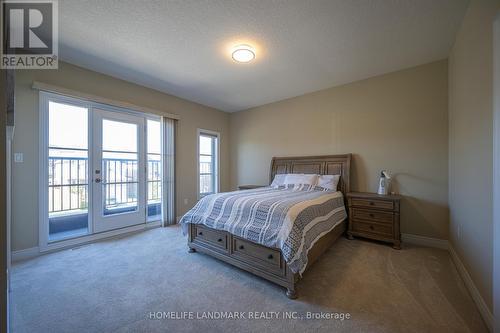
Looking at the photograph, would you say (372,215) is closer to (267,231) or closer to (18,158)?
(267,231)

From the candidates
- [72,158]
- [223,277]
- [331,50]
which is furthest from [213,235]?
[331,50]

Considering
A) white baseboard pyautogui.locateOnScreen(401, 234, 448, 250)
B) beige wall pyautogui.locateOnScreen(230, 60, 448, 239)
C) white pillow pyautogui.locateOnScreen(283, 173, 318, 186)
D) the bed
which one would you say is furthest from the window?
white baseboard pyautogui.locateOnScreen(401, 234, 448, 250)

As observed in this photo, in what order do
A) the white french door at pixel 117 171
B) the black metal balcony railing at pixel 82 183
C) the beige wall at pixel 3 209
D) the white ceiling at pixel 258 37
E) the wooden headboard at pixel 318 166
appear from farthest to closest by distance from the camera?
the wooden headboard at pixel 318 166 → the white french door at pixel 117 171 → the black metal balcony railing at pixel 82 183 → the white ceiling at pixel 258 37 → the beige wall at pixel 3 209

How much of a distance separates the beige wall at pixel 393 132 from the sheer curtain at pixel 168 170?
2345mm

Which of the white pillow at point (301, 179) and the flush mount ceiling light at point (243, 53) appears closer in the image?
the flush mount ceiling light at point (243, 53)

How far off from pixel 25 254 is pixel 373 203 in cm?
476

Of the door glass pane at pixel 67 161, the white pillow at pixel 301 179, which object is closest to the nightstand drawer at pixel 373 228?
the white pillow at pixel 301 179

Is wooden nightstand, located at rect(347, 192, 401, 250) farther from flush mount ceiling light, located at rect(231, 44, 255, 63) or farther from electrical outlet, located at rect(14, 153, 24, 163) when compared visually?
electrical outlet, located at rect(14, 153, 24, 163)

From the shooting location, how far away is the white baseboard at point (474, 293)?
1471 mm

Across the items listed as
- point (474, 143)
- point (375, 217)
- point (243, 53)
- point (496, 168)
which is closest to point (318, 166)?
point (375, 217)

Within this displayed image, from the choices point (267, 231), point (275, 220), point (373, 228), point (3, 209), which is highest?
point (3, 209)

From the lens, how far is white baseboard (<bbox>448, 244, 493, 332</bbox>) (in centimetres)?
147

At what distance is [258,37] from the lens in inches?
92.0

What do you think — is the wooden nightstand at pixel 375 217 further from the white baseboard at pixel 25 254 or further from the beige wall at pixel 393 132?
the white baseboard at pixel 25 254
